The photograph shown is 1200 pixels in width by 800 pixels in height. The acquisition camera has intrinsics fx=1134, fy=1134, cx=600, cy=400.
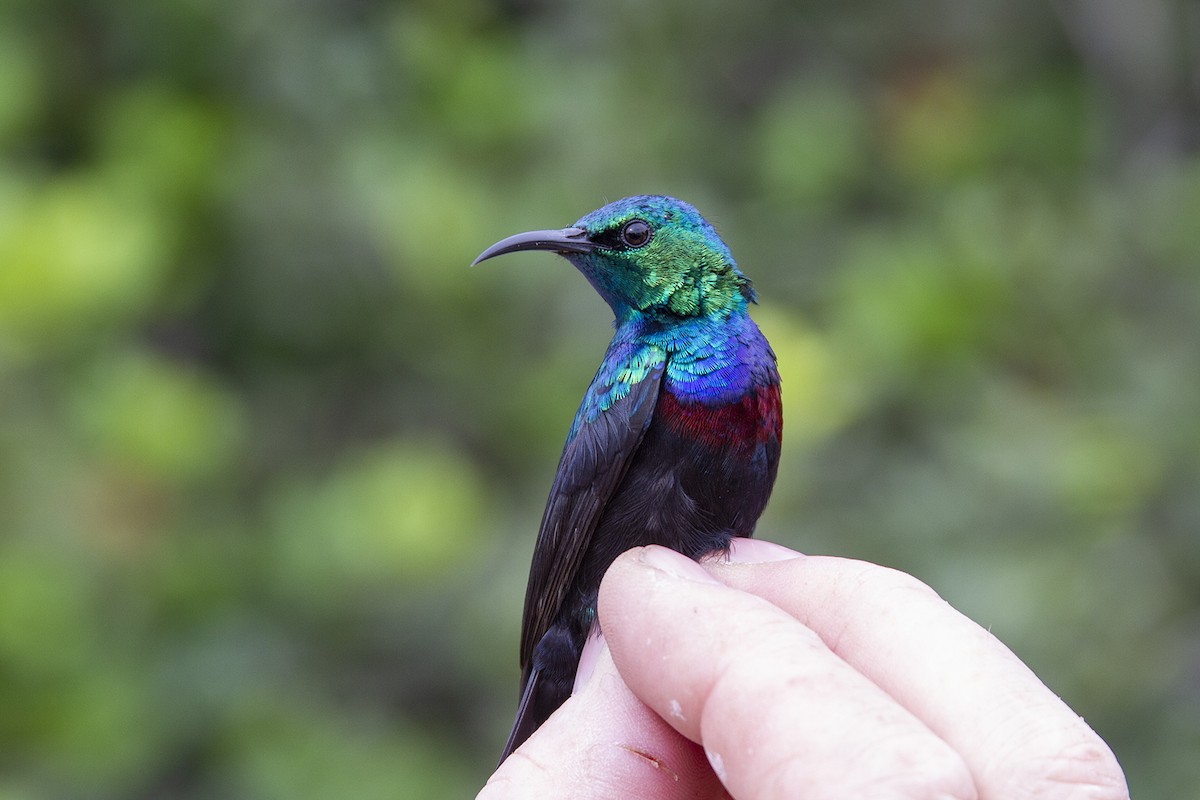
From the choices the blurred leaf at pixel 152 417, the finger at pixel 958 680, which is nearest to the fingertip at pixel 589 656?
the finger at pixel 958 680

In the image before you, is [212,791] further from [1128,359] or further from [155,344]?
[1128,359]

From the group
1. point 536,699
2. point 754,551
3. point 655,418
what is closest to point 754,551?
point 754,551

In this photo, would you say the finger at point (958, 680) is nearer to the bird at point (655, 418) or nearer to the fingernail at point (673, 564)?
the fingernail at point (673, 564)

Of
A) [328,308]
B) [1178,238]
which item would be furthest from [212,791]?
[1178,238]

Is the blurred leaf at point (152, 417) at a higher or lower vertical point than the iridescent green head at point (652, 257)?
lower

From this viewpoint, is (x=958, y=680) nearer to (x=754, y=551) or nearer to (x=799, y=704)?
(x=799, y=704)
